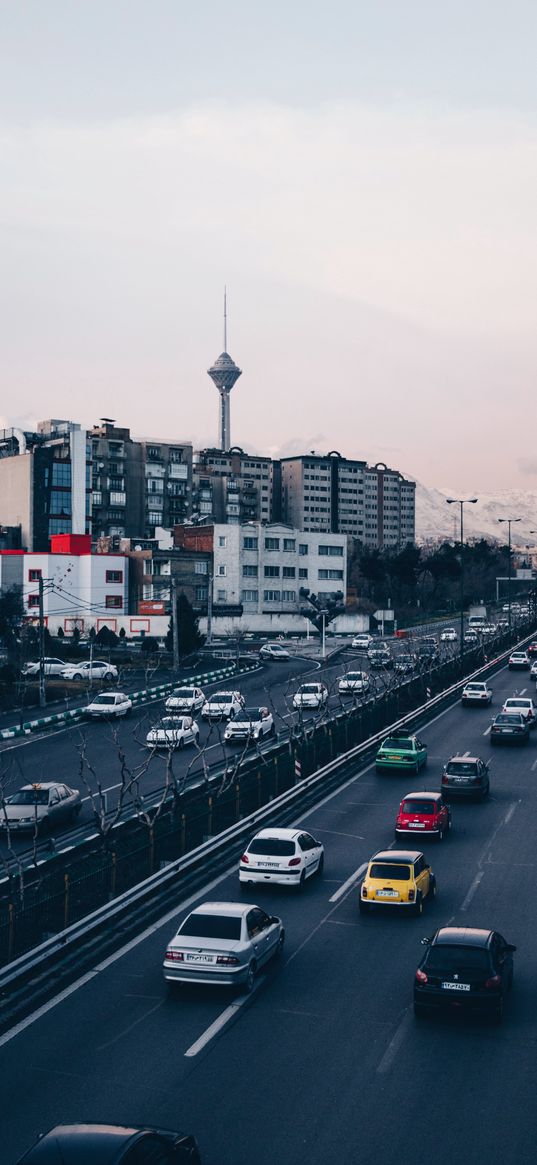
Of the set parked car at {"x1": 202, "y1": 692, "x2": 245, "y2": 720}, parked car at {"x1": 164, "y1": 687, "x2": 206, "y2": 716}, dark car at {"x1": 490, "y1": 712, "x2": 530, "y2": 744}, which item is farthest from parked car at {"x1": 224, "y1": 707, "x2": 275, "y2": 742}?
dark car at {"x1": 490, "y1": 712, "x2": 530, "y2": 744}

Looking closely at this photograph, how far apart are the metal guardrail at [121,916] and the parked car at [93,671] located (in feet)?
135

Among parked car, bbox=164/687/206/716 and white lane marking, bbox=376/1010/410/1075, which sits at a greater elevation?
parked car, bbox=164/687/206/716

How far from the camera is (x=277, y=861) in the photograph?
27.5m

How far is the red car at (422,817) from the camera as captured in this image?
33281 mm

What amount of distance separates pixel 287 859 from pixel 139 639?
273 ft

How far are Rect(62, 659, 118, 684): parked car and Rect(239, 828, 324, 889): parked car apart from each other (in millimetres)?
51602

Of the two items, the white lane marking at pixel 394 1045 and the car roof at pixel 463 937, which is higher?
the car roof at pixel 463 937

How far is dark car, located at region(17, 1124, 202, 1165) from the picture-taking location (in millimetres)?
11609

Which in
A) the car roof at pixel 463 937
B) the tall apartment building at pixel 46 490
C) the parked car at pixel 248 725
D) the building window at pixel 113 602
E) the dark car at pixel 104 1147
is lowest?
the parked car at pixel 248 725

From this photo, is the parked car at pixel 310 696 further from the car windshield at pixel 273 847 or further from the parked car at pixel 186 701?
the car windshield at pixel 273 847

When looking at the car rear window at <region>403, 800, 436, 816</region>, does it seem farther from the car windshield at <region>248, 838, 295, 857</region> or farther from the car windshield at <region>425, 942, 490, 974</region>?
the car windshield at <region>425, 942, 490, 974</region>

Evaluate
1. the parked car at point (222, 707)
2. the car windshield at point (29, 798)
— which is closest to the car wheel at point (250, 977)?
the car windshield at point (29, 798)

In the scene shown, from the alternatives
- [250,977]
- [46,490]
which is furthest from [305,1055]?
[46,490]

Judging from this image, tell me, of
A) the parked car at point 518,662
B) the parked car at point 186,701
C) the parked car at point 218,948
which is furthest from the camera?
the parked car at point 518,662
